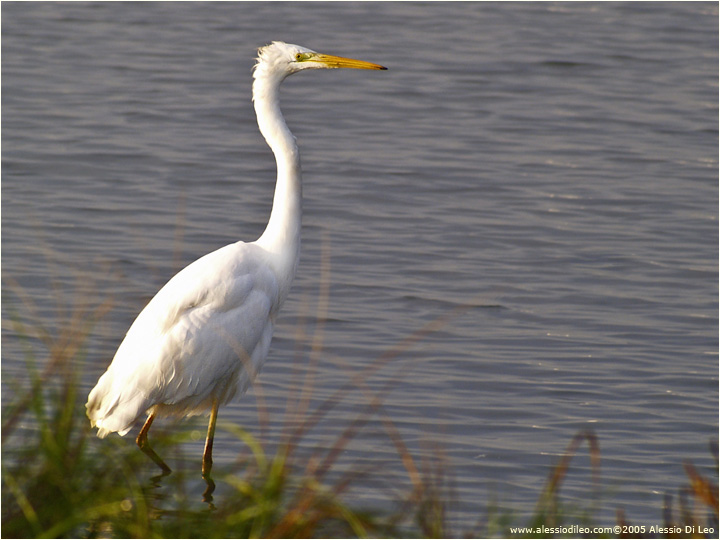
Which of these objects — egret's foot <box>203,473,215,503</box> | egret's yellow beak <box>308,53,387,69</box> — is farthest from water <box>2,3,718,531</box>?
egret's yellow beak <box>308,53,387,69</box>

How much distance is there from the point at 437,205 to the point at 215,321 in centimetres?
509

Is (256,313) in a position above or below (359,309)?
above

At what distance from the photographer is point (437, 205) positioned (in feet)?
31.9

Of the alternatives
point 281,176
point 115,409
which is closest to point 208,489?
point 115,409

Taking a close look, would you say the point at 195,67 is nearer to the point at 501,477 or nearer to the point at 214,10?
the point at 214,10

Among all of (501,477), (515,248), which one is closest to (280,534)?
(501,477)

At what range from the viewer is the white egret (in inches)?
188

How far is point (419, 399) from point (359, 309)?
1.33m

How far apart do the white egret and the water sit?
29 centimetres

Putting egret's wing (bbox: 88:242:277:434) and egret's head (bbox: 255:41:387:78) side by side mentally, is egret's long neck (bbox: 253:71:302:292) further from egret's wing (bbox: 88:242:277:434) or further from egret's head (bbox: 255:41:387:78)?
egret's wing (bbox: 88:242:277:434)

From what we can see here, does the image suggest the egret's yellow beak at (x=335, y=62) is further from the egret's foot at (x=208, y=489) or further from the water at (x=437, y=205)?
the egret's foot at (x=208, y=489)

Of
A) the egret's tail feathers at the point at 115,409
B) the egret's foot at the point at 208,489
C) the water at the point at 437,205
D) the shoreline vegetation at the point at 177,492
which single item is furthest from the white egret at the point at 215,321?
the shoreline vegetation at the point at 177,492

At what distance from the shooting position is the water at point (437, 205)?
19.7 feet

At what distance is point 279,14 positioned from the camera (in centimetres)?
1529
